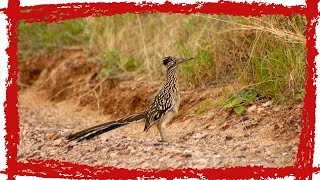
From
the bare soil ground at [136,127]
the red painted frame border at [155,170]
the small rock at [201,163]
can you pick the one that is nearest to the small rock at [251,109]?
the bare soil ground at [136,127]

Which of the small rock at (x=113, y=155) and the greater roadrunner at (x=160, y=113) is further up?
the greater roadrunner at (x=160, y=113)

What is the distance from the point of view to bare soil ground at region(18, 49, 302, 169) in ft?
18.6

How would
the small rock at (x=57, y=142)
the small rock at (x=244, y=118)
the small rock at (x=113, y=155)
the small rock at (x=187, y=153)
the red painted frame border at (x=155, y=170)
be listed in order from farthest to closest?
1. the small rock at (x=57, y=142)
2. the small rock at (x=244, y=118)
3. the small rock at (x=113, y=155)
4. the small rock at (x=187, y=153)
5. the red painted frame border at (x=155, y=170)

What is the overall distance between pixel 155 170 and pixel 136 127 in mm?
2552

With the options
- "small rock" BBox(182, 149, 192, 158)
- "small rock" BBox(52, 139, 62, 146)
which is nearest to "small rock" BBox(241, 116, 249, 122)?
"small rock" BBox(182, 149, 192, 158)

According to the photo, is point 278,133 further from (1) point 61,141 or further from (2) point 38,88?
(2) point 38,88

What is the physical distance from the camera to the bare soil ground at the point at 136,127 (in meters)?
5.66

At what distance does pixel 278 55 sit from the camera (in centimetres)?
663

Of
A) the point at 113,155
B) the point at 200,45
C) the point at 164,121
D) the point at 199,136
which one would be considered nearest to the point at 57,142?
the point at 113,155

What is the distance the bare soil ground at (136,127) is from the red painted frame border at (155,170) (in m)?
0.14

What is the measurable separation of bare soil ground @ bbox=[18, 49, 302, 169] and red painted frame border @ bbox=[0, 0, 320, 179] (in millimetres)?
144

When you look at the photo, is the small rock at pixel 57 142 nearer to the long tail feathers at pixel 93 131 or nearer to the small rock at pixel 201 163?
the long tail feathers at pixel 93 131

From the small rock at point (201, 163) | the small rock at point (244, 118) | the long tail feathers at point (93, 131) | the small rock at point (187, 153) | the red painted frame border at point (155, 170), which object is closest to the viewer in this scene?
the red painted frame border at point (155, 170)

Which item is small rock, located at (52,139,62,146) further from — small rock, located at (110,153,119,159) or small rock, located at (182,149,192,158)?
small rock, located at (182,149,192,158)
